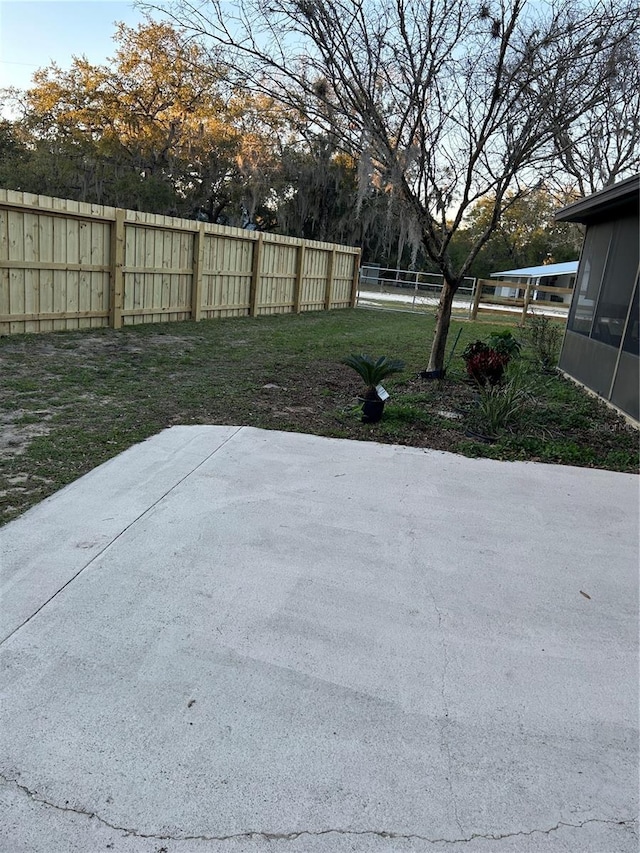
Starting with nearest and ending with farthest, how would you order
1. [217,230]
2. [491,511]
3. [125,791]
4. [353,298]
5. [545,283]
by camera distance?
1. [125,791]
2. [491,511]
3. [217,230]
4. [353,298]
5. [545,283]

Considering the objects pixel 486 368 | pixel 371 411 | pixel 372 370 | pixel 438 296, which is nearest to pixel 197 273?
pixel 486 368

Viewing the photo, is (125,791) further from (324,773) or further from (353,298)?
(353,298)

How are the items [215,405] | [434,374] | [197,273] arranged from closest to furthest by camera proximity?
[215,405] < [434,374] < [197,273]

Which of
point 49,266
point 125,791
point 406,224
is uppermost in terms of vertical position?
point 406,224

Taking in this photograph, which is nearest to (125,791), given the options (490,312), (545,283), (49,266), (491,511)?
(491,511)

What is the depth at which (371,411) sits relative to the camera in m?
5.11

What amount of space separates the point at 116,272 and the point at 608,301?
6.75 metres

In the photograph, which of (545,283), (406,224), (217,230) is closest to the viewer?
(406,224)

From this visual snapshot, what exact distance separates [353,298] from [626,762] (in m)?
17.9

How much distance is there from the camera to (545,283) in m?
43.2

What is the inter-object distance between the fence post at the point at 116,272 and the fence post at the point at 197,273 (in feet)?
6.71

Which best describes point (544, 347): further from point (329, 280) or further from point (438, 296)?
point (438, 296)

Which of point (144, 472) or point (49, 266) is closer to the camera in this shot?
point (144, 472)

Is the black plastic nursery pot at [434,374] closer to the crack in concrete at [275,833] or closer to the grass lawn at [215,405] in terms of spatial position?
the grass lawn at [215,405]
